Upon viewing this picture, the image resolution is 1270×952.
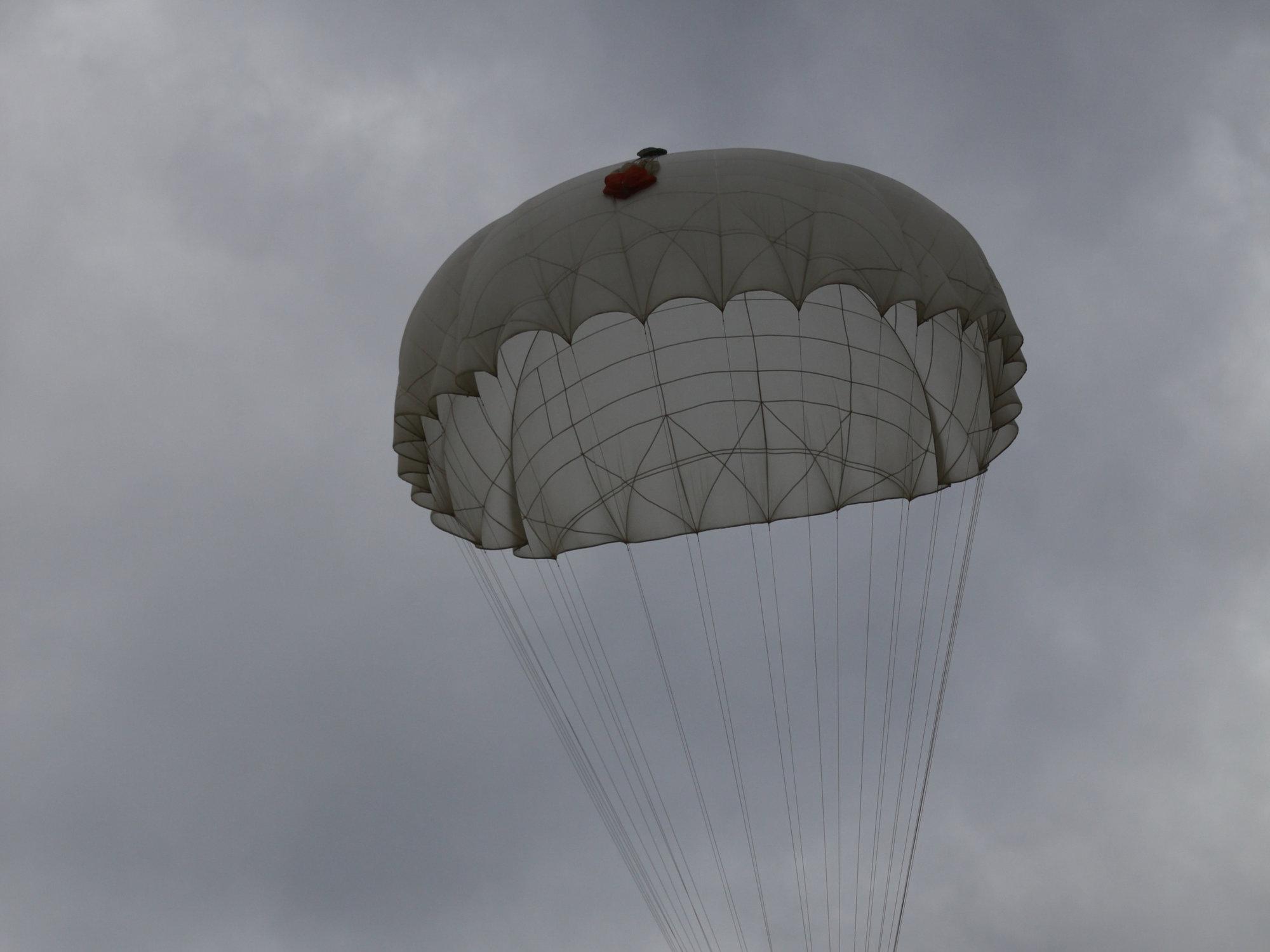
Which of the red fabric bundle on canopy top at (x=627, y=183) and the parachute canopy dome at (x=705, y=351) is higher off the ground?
the red fabric bundle on canopy top at (x=627, y=183)

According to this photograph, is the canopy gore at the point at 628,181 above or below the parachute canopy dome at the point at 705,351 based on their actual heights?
above

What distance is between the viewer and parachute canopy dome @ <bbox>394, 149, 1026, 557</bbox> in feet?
73.3

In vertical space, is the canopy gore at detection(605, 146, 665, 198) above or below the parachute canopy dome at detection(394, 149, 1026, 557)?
above

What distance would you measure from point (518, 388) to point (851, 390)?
5226 mm

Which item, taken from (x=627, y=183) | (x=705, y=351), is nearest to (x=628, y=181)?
(x=627, y=183)

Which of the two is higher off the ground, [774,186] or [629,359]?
[774,186]

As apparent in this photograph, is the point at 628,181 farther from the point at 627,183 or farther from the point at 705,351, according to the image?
the point at 705,351

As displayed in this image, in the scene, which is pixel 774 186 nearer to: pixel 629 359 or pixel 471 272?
pixel 629 359

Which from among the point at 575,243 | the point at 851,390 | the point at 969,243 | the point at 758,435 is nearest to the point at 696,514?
the point at 758,435

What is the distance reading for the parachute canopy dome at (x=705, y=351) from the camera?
22.3 meters

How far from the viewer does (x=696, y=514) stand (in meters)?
23.7

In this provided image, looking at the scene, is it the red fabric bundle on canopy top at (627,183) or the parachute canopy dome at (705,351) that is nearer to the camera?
the parachute canopy dome at (705,351)

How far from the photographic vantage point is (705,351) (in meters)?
23.2

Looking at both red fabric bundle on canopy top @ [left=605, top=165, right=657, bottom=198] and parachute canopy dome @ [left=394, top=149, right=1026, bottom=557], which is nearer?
parachute canopy dome @ [left=394, top=149, right=1026, bottom=557]
